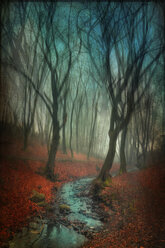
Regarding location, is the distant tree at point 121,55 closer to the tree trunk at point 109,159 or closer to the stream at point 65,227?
the tree trunk at point 109,159

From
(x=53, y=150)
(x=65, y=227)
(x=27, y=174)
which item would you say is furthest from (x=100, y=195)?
(x=27, y=174)

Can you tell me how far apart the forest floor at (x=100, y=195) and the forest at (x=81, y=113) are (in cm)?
2

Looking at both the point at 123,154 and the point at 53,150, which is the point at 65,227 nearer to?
the point at 53,150

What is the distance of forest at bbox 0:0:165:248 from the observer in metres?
2.64

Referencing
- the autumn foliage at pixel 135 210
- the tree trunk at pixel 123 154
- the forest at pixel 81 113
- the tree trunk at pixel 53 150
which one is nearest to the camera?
the autumn foliage at pixel 135 210

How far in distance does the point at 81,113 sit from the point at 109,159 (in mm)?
869

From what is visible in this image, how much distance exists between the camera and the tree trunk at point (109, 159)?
282 cm

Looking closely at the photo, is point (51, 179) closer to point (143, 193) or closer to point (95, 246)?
point (95, 246)

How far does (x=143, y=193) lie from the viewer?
8.46 ft

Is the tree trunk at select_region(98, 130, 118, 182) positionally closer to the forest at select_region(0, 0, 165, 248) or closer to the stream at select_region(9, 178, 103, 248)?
the forest at select_region(0, 0, 165, 248)

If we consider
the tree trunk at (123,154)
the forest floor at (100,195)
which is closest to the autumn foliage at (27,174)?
the forest floor at (100,195)

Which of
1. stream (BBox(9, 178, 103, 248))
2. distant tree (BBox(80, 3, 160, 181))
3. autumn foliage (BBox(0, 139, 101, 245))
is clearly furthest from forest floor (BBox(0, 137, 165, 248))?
distant tree (BBox(80, 3, 160, 181))

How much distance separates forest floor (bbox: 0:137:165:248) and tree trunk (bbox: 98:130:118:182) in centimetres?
9

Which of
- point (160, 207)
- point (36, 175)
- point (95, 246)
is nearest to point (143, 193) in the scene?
point (160, 207)
